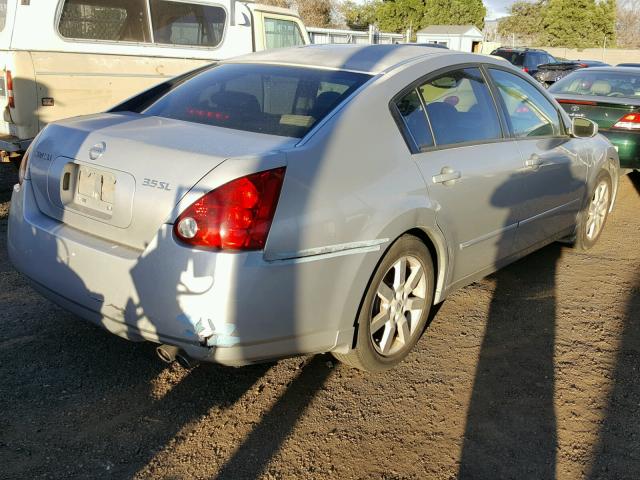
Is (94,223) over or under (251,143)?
under

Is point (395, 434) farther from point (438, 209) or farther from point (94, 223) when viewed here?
point (94, 223)

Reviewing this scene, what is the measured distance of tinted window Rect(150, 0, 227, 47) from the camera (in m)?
7.54

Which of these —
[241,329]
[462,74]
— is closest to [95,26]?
[462,74]

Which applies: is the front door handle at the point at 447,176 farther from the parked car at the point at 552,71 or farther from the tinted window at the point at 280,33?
the parked car at the point at 552,71

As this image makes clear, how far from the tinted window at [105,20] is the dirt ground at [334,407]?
3.64 metres

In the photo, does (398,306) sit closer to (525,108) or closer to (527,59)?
(525,108)

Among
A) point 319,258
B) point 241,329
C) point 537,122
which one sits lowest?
point 241,329

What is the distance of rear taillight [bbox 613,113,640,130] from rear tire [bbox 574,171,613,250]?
6.59 ft

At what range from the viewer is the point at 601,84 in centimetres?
860

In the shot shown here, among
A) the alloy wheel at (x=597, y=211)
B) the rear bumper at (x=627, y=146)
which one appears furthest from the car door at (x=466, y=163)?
the rear bumper at (x=627, y=146)

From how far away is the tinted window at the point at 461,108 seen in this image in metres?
3.62

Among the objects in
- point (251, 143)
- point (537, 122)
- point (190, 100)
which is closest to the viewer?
point (251, 143)

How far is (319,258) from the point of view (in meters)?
2.75

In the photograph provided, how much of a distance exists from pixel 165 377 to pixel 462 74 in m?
2.48
